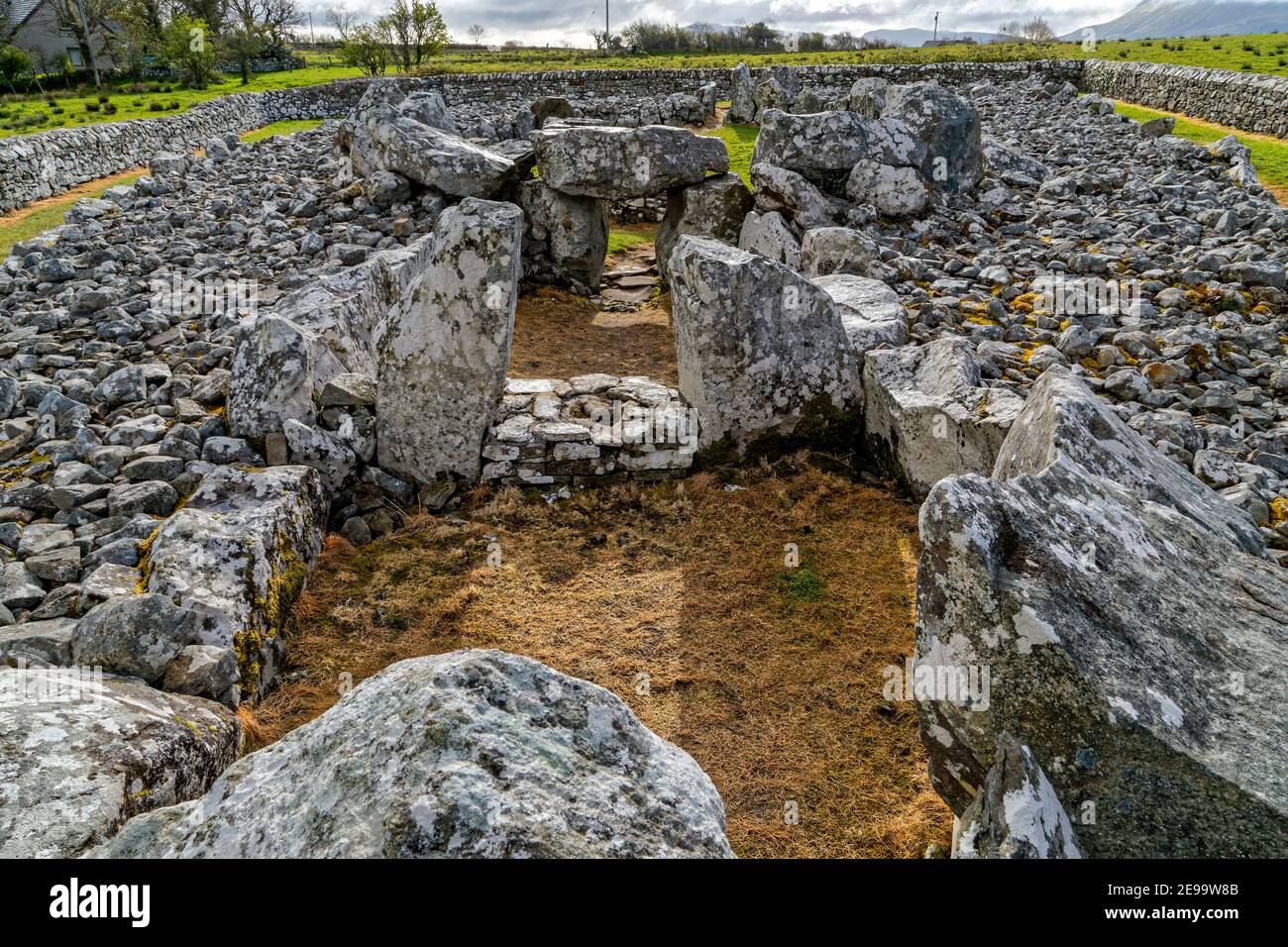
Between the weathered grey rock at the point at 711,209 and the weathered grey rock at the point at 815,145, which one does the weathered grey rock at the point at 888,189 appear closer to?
the weathered grey rock at the point at 815,145

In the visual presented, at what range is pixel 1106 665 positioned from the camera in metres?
3.21

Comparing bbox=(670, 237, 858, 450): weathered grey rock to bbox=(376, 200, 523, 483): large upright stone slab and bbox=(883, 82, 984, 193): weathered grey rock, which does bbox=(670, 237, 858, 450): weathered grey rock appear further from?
bbox=(883, 82, 984, 193): weathered grey rock

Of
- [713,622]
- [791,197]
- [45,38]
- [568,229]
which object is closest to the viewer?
[713,622]

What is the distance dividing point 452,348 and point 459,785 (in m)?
5.59

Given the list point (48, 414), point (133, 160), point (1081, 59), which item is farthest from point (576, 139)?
point (1081, 59)

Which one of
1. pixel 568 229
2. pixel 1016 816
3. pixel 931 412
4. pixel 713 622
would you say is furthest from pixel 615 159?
pixel 1016 816

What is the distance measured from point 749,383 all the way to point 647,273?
296 inches

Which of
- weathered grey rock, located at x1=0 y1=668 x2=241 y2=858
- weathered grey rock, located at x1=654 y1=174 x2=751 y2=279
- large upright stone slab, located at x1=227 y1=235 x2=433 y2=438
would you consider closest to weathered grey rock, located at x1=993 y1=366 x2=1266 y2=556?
weathered grey rock, located at x1=0 y1=668 x2=241 y2=858

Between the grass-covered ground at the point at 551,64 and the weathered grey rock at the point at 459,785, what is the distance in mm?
28278

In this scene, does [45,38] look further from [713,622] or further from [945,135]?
[713,622]

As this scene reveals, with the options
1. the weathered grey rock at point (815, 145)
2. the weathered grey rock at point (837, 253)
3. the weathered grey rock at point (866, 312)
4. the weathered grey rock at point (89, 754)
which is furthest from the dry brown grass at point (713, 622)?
the weathered grey rock at point (815, 145)

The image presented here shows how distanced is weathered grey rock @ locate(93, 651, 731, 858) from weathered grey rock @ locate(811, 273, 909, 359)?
20.4 ft

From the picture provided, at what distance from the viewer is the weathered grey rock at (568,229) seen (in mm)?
13430
